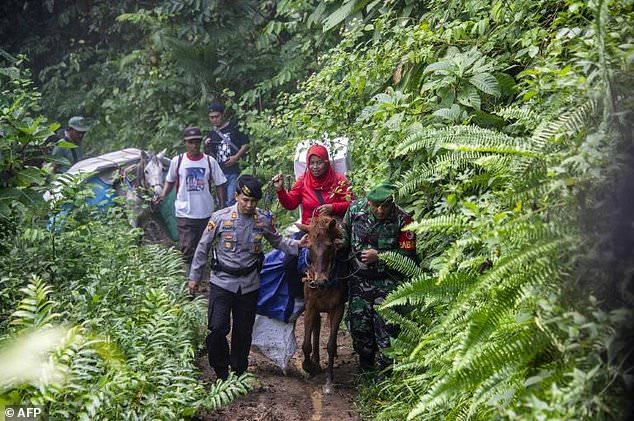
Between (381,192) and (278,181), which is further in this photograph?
(278,181)

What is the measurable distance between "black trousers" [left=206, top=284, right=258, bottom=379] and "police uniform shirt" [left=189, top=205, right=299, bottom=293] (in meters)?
0.10

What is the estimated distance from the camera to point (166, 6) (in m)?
15.7

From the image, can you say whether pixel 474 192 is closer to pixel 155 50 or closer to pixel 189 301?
A: pixel 189 301

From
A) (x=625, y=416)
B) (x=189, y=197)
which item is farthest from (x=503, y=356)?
(x=189, y=197)

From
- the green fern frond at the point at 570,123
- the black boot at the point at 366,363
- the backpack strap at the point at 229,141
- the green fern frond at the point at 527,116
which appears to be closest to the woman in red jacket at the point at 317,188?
the black boot at the point at 366,363

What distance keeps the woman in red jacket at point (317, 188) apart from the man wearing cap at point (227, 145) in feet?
13.5

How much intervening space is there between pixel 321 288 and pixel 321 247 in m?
0.48

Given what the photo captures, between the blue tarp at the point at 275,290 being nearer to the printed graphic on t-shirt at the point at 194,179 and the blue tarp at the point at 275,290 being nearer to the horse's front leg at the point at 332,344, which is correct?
the horse's front leg at the point at 332,344

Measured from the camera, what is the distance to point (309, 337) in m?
8.66

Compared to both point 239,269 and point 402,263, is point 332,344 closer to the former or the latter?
point 239,269

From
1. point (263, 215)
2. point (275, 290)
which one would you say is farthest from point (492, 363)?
point (275, 290)

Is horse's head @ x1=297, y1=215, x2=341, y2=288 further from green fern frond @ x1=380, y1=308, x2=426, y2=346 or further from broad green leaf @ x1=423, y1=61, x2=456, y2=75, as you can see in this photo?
broad green leaf @ x1=423, y1=61, x2=456, y2=75

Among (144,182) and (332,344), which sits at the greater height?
(144,182)

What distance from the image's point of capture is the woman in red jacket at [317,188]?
8992 mm
